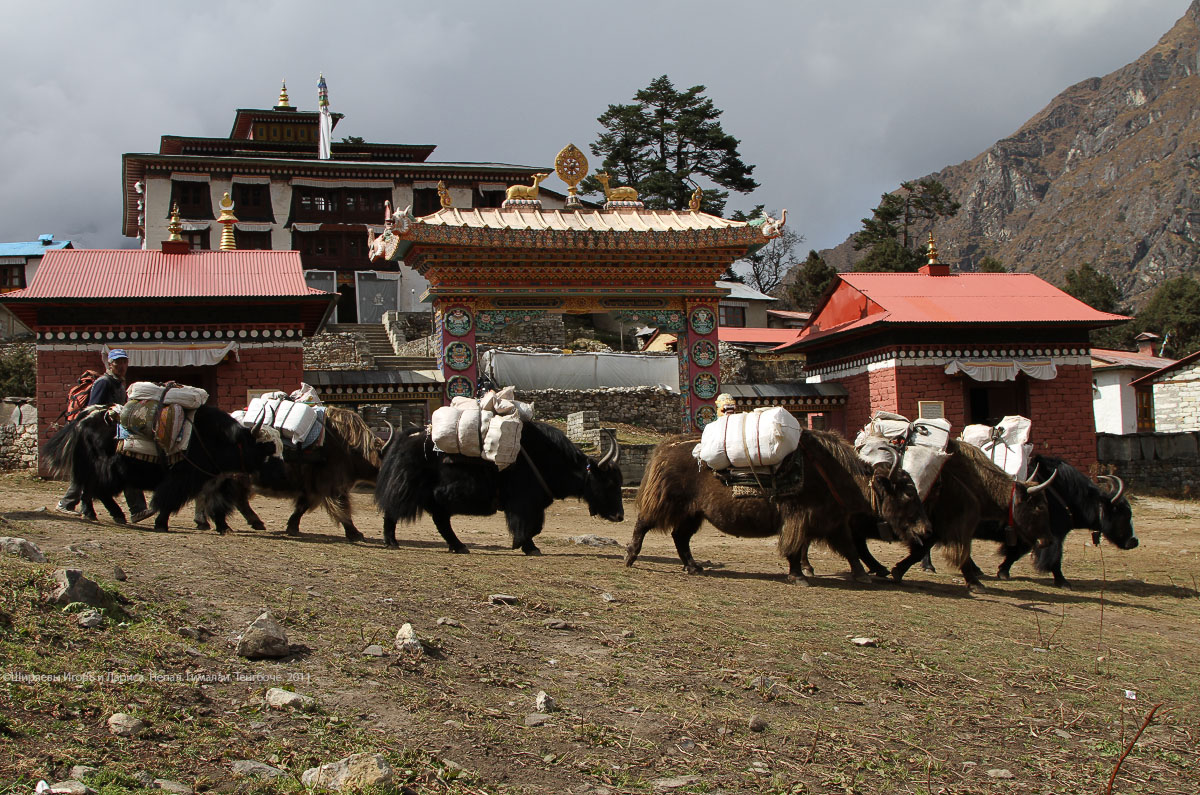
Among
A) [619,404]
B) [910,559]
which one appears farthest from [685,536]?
[619,404]

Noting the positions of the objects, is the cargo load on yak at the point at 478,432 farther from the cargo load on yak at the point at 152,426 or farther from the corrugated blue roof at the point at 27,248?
the corrugated blue roof at the point at 27,248

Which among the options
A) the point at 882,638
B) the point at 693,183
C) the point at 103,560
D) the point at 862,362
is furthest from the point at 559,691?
the point at 693,183

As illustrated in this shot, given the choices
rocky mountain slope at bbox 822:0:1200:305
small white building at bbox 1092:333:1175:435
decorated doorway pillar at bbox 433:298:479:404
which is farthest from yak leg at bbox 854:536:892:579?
rocky mountain slope at bbox 822:0:1200:305

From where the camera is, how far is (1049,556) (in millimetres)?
9781

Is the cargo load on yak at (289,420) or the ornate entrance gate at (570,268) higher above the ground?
the ornate entrance gate at (570,268)

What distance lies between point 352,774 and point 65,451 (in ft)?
22.9

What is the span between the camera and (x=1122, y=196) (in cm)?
10056

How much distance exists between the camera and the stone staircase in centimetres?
2975

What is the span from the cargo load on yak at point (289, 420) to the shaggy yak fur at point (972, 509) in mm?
5407

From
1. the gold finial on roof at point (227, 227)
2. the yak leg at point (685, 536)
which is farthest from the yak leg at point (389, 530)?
the gold finial on roof at point (227, 227)

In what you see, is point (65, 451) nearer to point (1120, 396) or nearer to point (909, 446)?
point (909, 446)

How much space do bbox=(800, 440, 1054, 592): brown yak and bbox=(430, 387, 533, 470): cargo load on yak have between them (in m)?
2.80

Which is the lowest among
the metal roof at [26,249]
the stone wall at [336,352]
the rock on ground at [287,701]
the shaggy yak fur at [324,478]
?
the rock on ground at [287,701]

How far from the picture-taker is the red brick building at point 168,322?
706 inches
